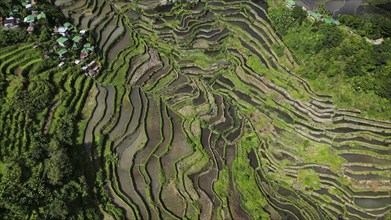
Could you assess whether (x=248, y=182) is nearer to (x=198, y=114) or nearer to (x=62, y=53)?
(x=198, y=114)

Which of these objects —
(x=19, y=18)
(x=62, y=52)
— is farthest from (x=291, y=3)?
(x=19, y=18)

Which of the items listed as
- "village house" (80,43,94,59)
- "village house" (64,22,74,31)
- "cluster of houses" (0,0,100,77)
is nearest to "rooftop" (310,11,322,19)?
"cluster of houses" (0,0,100,77)

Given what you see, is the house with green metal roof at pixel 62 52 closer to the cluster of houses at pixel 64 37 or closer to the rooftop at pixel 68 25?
the cluster of houses at pixel 64 37

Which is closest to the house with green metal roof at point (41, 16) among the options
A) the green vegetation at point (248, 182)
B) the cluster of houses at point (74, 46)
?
the cluster of houses at point (74, 46)

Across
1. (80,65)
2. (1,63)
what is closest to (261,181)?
(80,65)

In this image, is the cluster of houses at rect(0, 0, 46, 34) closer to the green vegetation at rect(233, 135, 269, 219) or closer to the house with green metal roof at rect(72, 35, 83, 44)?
the house with green metal roof at rect(72, 35, 83, 44)

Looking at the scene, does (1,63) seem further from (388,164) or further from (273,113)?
(388,164)
